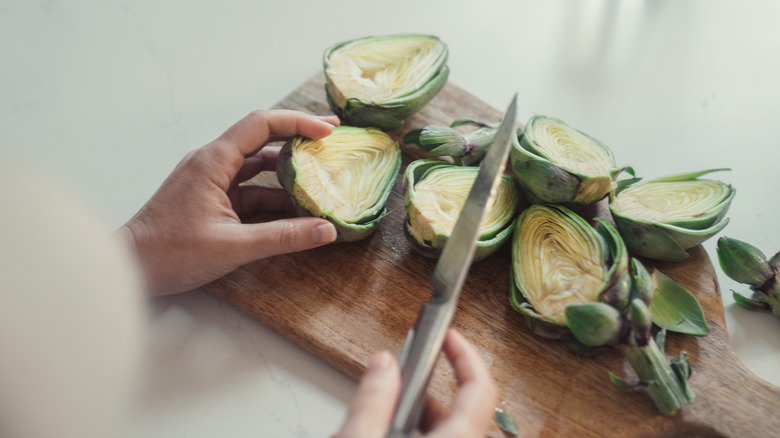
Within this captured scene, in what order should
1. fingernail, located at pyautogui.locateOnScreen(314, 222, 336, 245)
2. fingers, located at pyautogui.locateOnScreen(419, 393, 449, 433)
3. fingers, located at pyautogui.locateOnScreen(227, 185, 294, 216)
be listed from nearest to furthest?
fingers, located at pyautogui.locateOnScreen(419, 393, 449, 433), fingernail, located at pyautogui.locateOnScreen(314, 222, 336, 245), fingers, located at pyautogui.locateOnScreen(227, 185, 294, 216)

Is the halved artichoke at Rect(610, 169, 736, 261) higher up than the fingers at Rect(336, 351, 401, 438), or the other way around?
the fingers at Rect(336, 351, 401, 438)

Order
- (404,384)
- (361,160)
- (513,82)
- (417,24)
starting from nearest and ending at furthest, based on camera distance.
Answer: (404,384) → (361,160) → (513,82) → (417,24)

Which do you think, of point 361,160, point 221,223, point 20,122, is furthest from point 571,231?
point 20,122

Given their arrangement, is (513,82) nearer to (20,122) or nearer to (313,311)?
(313,311)

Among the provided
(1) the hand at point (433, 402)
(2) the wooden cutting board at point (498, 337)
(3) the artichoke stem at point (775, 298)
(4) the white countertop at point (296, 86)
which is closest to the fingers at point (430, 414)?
(1) the hand at point (433, 402)

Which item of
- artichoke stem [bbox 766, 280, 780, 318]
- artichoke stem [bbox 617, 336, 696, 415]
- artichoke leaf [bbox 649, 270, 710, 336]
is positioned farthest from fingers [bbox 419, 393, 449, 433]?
artichoke stem [bbox 766, 280, 780, 318]

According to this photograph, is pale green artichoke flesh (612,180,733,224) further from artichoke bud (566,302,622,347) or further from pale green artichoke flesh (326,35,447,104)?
pale green artichoke flesh (326,35,447,104)

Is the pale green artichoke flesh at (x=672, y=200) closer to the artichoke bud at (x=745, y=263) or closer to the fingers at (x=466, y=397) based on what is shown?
the artichoke bud at (x=745, y=263)
